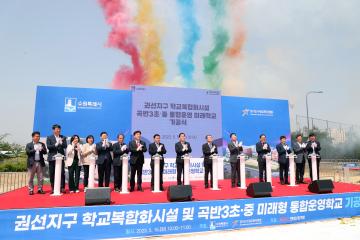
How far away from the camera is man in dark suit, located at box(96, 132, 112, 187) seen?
6.04m

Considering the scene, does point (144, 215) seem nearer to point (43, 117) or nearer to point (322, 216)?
point (322, 216)

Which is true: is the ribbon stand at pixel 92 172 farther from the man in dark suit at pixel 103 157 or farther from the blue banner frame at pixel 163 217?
the blue banner frame at pixel 163 217

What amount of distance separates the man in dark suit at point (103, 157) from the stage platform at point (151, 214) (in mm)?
717

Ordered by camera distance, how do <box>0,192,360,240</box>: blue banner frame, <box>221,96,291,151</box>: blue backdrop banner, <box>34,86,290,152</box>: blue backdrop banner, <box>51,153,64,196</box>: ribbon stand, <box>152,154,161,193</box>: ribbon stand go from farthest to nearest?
<box>221,96,291,151</box>: blue backdrop banner < <box>34,86,290,152</box>: blue backdrop banner < <box>152,154,161,193</box>: ribbon stand < <box>51,153,64,196</box>: ribbon stand < <box>0,192,360,240</box>: blue banner frame

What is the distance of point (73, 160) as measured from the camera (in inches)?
230

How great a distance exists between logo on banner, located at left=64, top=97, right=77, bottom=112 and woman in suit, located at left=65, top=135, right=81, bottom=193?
193cm

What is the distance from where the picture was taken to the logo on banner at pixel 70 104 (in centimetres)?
754

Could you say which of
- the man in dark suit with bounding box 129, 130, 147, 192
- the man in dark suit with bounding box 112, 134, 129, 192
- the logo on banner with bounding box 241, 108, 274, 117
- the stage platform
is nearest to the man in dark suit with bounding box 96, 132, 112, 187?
the man in dark suit with bounding box 112, 134, 129, 192

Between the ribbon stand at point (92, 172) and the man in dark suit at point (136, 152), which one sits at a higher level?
the man in dark suit at point (136, 152)

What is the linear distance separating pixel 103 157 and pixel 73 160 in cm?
61

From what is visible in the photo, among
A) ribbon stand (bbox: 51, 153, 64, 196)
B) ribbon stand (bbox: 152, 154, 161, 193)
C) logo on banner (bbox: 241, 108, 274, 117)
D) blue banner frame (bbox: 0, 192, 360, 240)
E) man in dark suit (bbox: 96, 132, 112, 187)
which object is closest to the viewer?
blue banner frame (bbox: 0, 192, 360, 240)

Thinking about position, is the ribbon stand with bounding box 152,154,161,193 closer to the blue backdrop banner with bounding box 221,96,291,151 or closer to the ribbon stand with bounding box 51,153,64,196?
the ribbon stand with bounding box 51,153,64,196

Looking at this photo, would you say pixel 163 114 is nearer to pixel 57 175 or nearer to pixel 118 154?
pixel 118 154

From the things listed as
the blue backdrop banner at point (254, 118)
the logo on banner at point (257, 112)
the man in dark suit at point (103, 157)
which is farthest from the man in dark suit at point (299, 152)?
the man in dark suit at point (103, 157)
